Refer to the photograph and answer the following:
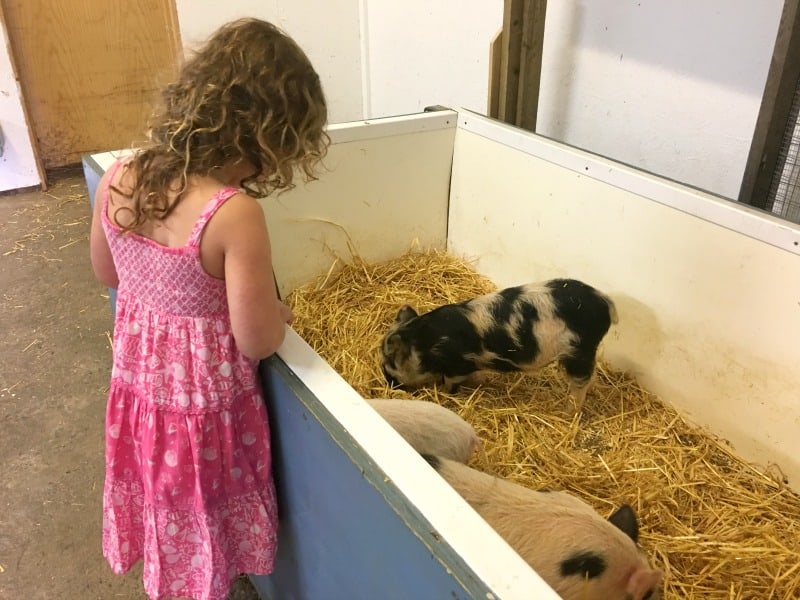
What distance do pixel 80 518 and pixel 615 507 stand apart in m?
1.58

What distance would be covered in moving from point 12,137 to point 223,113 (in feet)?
12.5

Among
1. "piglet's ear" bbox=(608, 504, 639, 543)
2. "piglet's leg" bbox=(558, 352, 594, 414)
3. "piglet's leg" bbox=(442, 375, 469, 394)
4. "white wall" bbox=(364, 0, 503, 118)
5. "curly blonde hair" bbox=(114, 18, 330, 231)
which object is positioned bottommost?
"piglet's leg" bbox=(442, 375, 469, 394)

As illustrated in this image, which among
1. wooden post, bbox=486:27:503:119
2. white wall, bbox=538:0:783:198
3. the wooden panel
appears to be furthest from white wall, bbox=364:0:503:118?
the wooden panel

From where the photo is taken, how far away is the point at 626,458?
1.90m

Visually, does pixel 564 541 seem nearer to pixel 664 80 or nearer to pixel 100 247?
pixel 100 247

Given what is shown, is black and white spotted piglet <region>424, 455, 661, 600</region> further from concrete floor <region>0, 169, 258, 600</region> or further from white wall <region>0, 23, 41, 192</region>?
white wall <region>0, 23, 41, 192</region>

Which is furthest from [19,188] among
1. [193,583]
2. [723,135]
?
[723,135]

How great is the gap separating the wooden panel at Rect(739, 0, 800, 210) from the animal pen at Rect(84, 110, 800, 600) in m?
0.22

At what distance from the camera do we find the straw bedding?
5.13 ft

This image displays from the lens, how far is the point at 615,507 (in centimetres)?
172

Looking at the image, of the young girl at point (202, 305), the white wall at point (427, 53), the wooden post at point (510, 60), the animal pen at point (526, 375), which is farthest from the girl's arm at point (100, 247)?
the white wall at point (427, 53)

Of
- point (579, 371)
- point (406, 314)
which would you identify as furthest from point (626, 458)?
point (406, 314)

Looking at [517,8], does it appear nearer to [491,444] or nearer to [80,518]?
[491,444]

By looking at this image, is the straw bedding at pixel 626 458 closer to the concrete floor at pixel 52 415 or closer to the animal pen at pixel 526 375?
the animal pen at pixel 526 375
